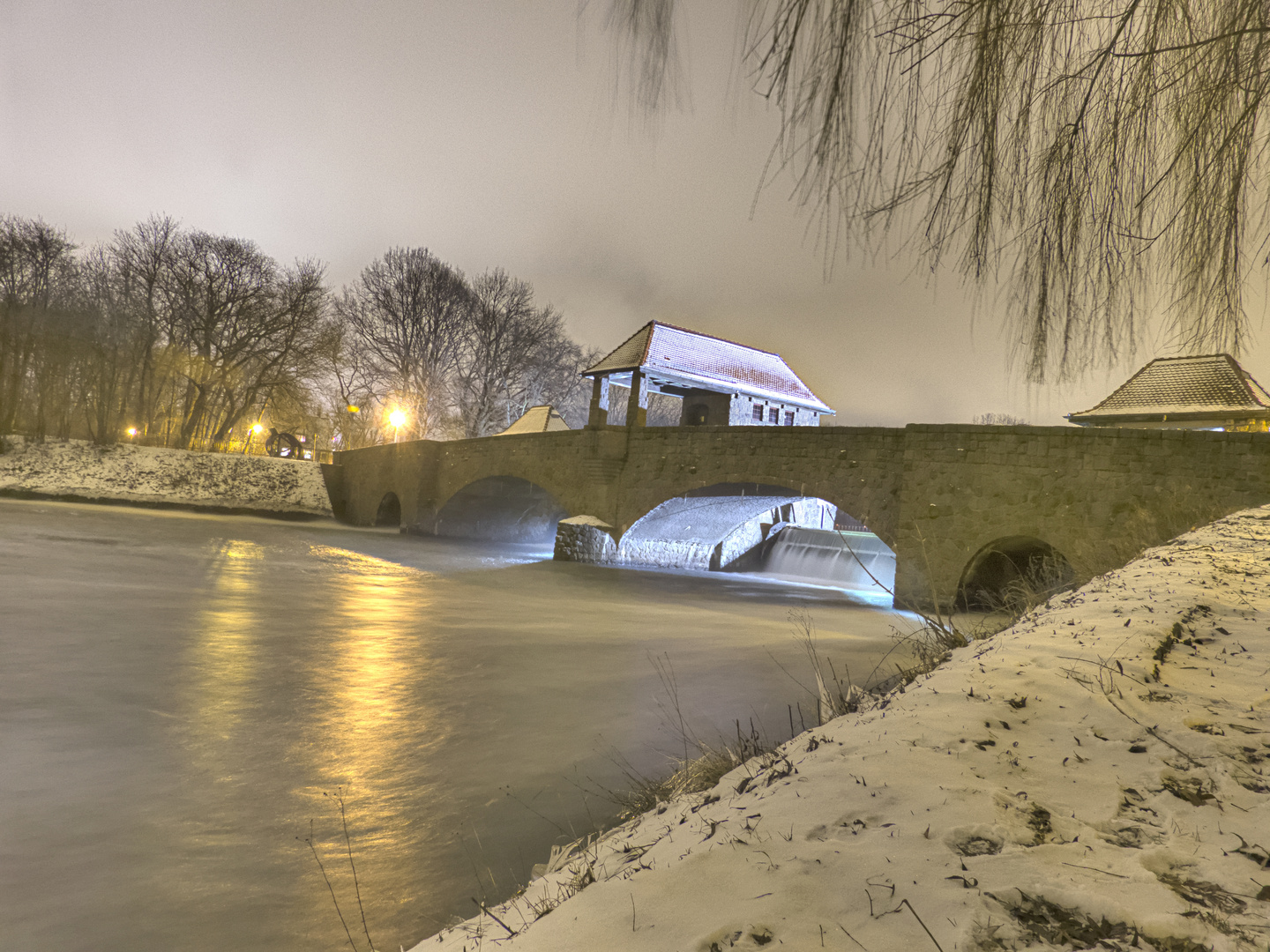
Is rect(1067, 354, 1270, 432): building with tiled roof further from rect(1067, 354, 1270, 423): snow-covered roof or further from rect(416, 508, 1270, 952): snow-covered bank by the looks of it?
rect(416, 508, 1270, 952): snow-covered bank

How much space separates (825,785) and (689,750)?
3156 mm

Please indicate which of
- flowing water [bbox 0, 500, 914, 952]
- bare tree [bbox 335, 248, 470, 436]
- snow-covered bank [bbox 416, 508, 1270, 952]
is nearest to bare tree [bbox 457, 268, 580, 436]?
bare tree [bbox 335, 248, 470, 436]

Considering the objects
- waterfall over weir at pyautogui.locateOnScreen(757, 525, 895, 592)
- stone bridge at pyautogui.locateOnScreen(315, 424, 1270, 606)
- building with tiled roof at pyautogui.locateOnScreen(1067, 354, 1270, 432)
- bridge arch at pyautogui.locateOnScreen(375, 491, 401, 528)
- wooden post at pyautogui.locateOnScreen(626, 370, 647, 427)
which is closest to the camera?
stone bridge at pyautogui.locateOnScreen(315, 424, 1270, 606)

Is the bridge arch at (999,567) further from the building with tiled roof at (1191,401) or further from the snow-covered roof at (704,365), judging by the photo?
the snow-covered roof at (704,365)

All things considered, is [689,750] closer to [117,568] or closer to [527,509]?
[117,568]

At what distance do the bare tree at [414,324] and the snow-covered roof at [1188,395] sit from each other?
25362mm

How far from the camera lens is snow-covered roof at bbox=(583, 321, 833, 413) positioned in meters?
21.9

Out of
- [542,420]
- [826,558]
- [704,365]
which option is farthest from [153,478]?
[826,558]

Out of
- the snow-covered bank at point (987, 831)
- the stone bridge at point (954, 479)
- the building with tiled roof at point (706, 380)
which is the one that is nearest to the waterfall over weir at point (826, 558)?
the building with tiled roof at point (706, 380)

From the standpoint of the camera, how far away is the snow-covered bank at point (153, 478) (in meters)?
26.3

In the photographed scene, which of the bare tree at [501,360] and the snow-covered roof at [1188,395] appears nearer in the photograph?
the snow-covered roof at [1188,395]

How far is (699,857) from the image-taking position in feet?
5.80

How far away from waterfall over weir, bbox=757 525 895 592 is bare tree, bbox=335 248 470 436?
18.0 m

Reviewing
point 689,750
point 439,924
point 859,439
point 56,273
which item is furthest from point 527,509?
point 439,924
